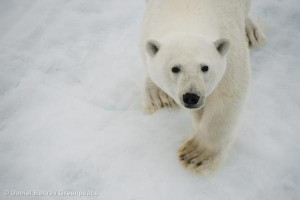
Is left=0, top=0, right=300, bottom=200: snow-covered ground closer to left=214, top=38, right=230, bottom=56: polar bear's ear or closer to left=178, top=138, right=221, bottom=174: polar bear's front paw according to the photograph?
left=178, top=138, right=221, bottom=174: polar bear's front paw

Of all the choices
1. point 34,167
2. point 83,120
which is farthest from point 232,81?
point 34,167

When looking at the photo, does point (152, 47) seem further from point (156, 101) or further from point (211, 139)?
point (156, 101)

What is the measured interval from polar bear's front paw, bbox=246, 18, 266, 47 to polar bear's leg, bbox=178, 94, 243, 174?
1317mm

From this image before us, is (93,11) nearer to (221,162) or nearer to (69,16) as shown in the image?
(69,16)

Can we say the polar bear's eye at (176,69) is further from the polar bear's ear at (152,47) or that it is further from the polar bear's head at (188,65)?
the polar bear's ear at (152,47)

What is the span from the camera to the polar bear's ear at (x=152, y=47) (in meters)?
2.45

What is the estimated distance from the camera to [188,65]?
2.26 metres

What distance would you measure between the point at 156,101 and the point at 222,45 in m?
1.16

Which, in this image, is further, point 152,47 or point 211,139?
point 211,139

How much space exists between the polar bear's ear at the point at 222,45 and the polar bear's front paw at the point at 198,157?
0.89 metres

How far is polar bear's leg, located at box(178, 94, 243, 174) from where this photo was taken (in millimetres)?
2766

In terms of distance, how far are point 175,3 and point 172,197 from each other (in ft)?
4.93

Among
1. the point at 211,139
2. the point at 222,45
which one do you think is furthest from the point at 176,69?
the point at 211,139

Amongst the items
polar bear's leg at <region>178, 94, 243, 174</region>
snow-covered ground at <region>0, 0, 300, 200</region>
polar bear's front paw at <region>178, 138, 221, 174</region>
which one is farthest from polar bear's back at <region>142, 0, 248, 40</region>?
polar bear's front paw at <region>178, 138, 221, 174</region>
